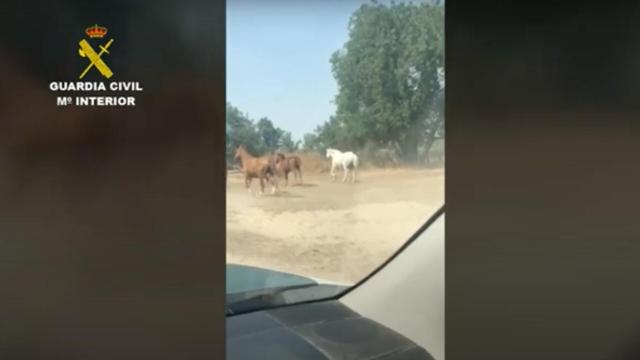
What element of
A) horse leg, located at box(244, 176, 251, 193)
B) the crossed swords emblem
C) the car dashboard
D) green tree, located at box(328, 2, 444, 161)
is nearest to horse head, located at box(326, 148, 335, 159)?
green tree, located at box(328, 2, 444, 161)

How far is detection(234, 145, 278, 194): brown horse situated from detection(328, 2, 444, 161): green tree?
490 mm

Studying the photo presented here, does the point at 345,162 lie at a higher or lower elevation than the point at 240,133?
lower

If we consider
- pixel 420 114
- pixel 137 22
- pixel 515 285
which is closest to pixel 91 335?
pixel 137 22

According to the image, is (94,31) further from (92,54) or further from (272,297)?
(272,297)

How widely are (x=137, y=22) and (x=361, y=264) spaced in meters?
2.10

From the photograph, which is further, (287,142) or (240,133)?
(287,142)

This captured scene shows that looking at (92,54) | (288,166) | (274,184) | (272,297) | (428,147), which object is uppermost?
(92,54)

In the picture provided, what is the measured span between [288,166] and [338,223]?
0.65 metres

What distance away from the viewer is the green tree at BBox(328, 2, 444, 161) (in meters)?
3.00

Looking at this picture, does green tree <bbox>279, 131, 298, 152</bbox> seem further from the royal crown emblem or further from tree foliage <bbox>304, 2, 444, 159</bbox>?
the royal crown emblem

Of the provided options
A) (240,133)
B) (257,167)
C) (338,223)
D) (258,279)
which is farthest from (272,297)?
(240,133)

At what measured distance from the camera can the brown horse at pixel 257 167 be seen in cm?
262

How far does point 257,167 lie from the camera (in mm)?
2832

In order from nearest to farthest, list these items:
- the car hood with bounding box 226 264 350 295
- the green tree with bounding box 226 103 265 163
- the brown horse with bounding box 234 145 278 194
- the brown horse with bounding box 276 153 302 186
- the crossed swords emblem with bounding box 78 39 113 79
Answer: the crossed swords emblem with bounding box 78 39 113 79, the green tree with bounding box 226 103 265 163, the brown horse with bounding box 234 145 278 194, the car hood with bounding box 226 264 350 295, the brown horse with bounding box 276 153 302 186
